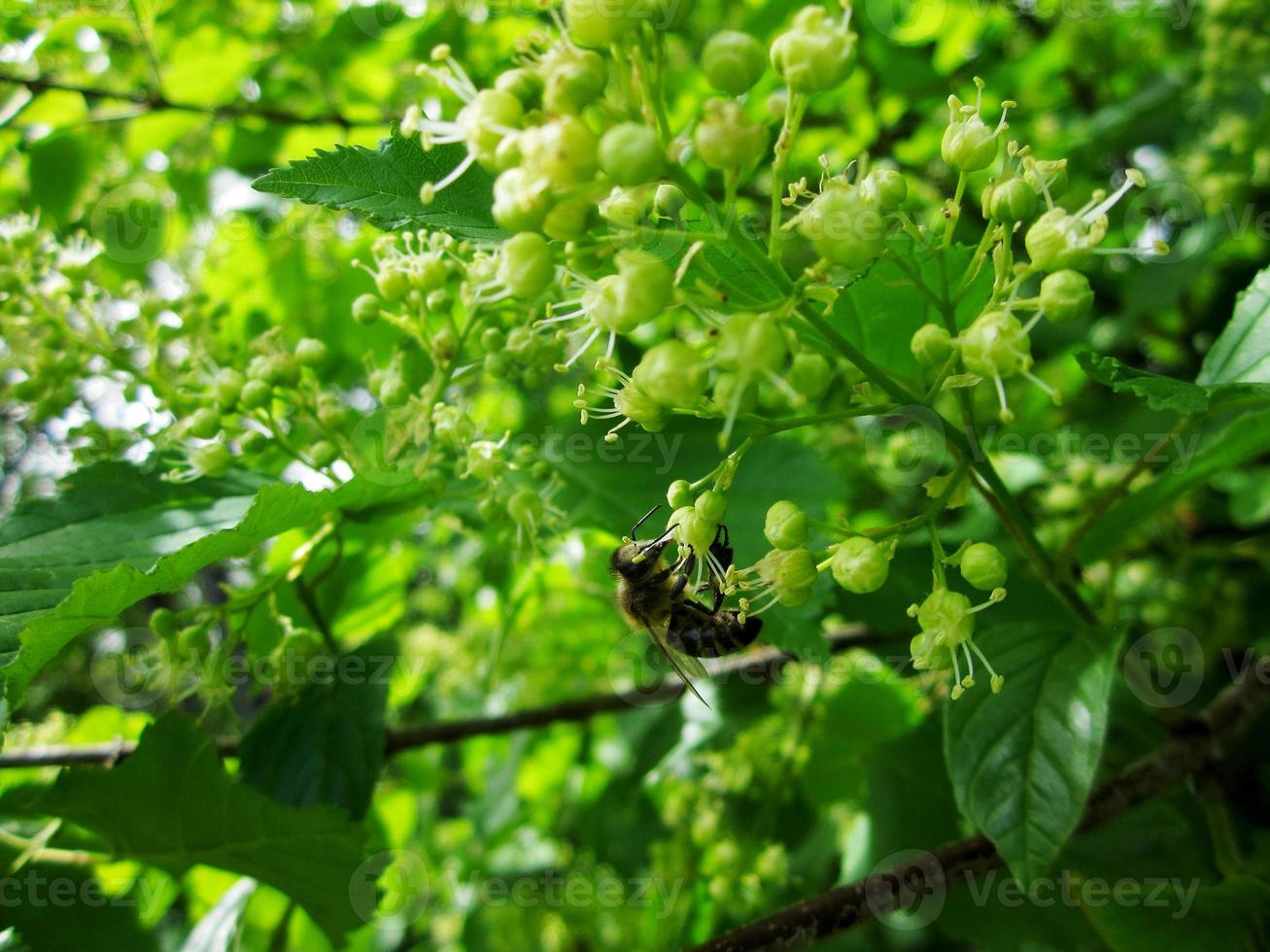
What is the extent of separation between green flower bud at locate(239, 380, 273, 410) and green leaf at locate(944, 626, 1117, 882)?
1477mm

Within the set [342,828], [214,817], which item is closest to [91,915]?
[214,817]

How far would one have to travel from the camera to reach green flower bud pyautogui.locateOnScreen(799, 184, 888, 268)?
122 cm

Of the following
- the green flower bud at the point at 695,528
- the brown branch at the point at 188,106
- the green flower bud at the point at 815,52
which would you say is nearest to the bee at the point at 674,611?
the green flower bud at the point at 695,528

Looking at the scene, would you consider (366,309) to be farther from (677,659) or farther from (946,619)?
(946,619)

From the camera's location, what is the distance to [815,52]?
4.02 feet

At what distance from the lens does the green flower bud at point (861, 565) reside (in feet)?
4.52

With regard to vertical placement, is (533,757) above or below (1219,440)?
below

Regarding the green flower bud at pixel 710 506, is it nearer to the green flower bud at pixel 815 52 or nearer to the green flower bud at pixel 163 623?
the green flower bud at pixel 815 52

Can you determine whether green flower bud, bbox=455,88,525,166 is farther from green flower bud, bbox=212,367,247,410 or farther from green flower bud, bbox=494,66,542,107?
green flower bud, bbox=212,367,247,410

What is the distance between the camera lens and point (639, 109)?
122 cm

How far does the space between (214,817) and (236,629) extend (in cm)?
41

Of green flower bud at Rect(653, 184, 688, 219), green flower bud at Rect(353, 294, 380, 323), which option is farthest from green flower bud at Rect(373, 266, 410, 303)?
green flower bud at Rect(653, 184, 688, 219)

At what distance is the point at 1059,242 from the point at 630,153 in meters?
0.66

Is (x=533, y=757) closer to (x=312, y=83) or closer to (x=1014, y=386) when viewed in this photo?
(x=1014, y=386)
